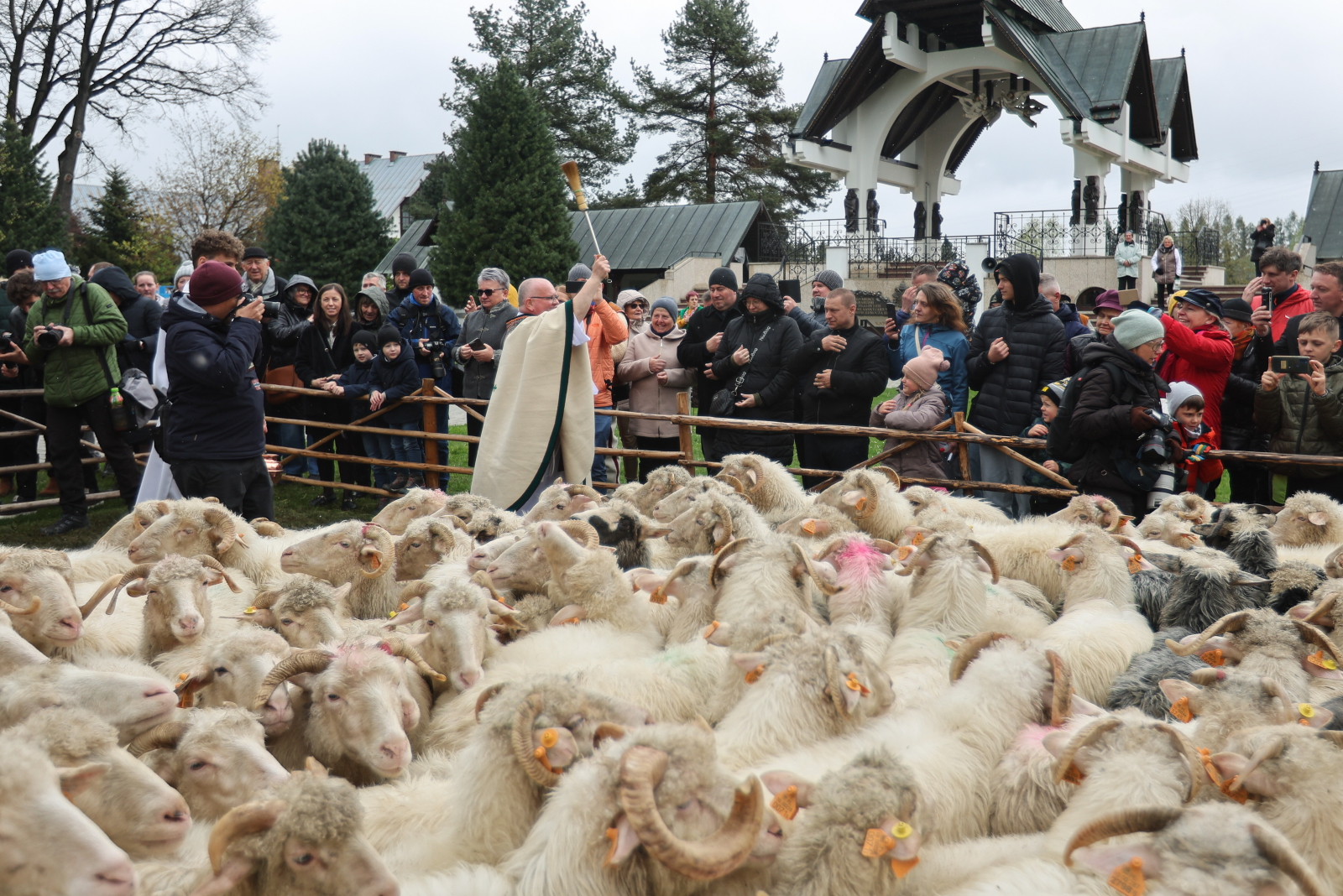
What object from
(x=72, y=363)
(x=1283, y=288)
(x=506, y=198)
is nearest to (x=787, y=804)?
(x=1283, y=288)

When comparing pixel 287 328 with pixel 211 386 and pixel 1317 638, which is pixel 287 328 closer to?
pixel 211 386

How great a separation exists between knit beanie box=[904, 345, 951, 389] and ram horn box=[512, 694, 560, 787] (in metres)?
4.72

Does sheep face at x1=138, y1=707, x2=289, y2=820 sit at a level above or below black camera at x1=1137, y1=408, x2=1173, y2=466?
below

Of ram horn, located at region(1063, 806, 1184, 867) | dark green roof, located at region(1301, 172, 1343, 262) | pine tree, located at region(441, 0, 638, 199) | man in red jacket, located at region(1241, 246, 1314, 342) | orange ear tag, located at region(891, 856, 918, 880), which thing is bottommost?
orange ear tag, located at region(891, 856, 918, 880)

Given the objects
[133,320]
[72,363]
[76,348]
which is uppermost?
[133,320]

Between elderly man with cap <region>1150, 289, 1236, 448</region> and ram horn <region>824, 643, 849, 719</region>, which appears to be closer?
ram horn <region>824, 643, 849, 719</region>

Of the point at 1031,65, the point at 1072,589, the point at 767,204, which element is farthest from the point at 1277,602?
the point at 767,204

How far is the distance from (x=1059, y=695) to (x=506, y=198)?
89.9 feet

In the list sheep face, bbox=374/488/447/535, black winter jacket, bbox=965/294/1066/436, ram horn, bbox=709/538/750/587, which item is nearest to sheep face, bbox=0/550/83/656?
sheep face, bbox=374/488/447/535

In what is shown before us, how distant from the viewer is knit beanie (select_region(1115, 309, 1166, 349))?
18.0ft

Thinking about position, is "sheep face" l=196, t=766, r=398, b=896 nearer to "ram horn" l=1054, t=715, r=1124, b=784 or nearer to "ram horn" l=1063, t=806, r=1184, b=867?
"ram horn" l=1063, t=806, r=1184, b=867

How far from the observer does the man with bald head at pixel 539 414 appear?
6594 mm

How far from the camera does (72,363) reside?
7883 millimetres

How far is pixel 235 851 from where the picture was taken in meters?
2.07
